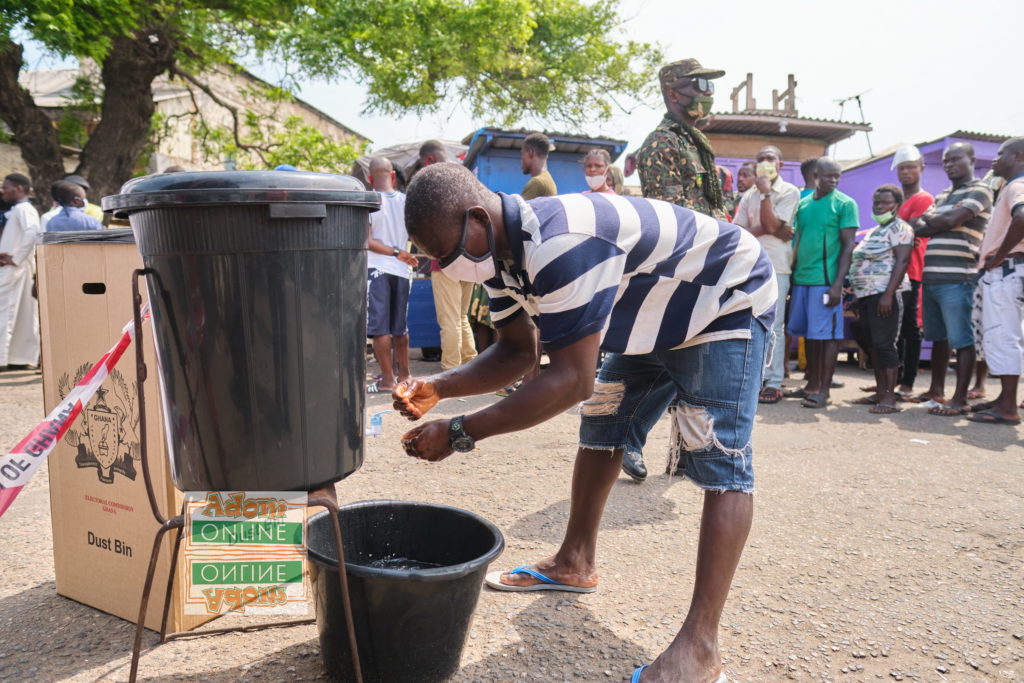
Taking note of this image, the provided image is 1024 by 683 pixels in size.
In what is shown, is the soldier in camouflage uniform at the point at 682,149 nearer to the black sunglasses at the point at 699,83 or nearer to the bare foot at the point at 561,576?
the black sunglasses at the point at 699,83

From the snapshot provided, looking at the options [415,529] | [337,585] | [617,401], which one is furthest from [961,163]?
[337,585]

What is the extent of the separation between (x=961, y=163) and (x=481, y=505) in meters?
4.96

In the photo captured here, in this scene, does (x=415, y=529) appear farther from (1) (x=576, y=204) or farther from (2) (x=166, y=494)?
(1) (x=576, y=204)

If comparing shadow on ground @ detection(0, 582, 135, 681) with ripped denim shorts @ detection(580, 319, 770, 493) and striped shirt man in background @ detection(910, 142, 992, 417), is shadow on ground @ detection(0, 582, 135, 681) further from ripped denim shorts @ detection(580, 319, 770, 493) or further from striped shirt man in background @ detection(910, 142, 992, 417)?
striped shirt man in background @ detection(910, 142, 992, 417)

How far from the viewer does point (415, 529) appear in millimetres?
2250

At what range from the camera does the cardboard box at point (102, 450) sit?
2.15m

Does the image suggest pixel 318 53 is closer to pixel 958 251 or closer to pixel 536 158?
pixel 536 158

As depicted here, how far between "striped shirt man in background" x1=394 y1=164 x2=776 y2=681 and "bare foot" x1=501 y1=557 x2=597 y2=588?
0.52m

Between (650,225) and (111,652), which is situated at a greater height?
(650,225)

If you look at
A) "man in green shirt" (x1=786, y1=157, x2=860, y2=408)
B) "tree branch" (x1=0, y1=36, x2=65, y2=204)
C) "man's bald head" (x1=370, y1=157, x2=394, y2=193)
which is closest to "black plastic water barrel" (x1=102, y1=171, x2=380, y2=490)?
"man's bald head" (x1=370, y1=157, x2=394, y2=193)

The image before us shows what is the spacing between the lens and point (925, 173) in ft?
45.6

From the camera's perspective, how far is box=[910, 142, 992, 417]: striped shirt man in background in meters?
5.72

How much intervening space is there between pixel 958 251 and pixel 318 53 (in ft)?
33.3

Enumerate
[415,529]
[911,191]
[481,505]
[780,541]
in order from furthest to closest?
[911,191]
[481,505]
[780,541]
[415,529]
